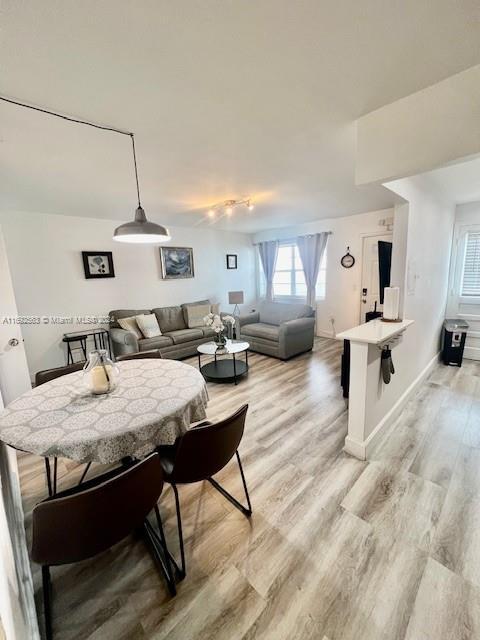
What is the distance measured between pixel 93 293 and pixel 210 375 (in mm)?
2425

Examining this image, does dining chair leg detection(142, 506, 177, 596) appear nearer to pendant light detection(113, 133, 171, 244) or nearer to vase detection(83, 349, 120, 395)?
vase detection(83, 349, 120, 395)

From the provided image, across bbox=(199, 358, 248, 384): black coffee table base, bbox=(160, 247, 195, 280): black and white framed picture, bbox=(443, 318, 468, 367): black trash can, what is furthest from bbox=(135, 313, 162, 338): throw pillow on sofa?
bbox=(443, 318, 468, 367): black trash can

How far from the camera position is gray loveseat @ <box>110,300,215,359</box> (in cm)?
390

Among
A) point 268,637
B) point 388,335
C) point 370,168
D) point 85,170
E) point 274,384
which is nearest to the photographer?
point 268,637

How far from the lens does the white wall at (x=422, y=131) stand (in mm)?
1322

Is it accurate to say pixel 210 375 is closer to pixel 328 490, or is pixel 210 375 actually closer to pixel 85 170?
pixel 328 490

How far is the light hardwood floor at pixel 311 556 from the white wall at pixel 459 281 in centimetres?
227

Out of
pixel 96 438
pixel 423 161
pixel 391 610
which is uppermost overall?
pixel 423 161

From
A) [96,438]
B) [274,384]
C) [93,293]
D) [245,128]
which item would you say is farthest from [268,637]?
[93,293]

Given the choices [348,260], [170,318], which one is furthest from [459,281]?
[170,318]

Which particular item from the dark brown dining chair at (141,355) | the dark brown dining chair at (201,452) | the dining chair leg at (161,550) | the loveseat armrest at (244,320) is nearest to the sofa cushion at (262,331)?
the loveseat armrest at (244,320)

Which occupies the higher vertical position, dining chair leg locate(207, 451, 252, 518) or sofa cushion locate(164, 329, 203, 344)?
sofa cushion locate(164, 329, 203, 344)

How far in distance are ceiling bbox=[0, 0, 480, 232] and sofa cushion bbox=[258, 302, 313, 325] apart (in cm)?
264

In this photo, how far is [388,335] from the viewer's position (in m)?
1.88
